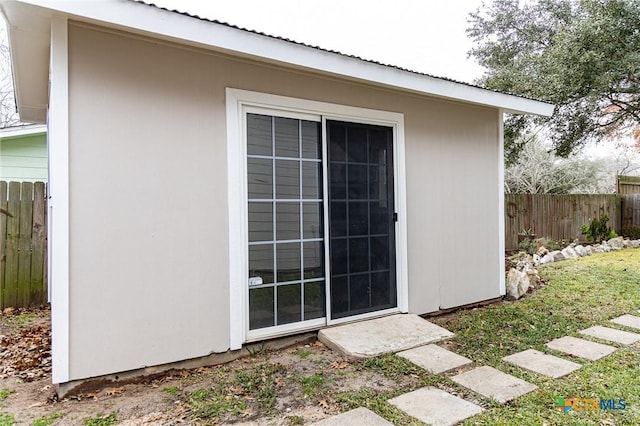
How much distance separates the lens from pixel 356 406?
230 centimetres

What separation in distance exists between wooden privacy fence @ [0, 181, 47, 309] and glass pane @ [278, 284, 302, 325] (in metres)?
3.33

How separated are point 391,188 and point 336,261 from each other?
3.19ft

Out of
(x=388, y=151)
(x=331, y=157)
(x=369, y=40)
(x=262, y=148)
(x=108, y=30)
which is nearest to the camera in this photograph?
(x=108, y=30)

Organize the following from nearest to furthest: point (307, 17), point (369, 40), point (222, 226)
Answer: point (222, 226), point (307, 17), point (369, 40)

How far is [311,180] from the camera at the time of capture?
11.4ft

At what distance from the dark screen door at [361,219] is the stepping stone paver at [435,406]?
4.12 ft

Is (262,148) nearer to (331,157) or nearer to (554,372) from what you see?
(331,157)

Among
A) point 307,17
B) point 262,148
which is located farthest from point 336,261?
point 307,17

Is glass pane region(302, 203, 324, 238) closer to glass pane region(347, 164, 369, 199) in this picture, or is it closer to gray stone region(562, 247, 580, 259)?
Result: glass pane region(347, 164, 369, 199)

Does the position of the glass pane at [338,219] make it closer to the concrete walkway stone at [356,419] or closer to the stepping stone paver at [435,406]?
the stepping stone paver at [435,406]

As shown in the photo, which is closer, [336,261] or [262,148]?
A: [262,148]

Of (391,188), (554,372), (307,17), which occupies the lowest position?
(554,372)

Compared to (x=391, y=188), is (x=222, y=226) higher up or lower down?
lower down

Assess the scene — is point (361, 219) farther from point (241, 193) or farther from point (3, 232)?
point (3, 232)
